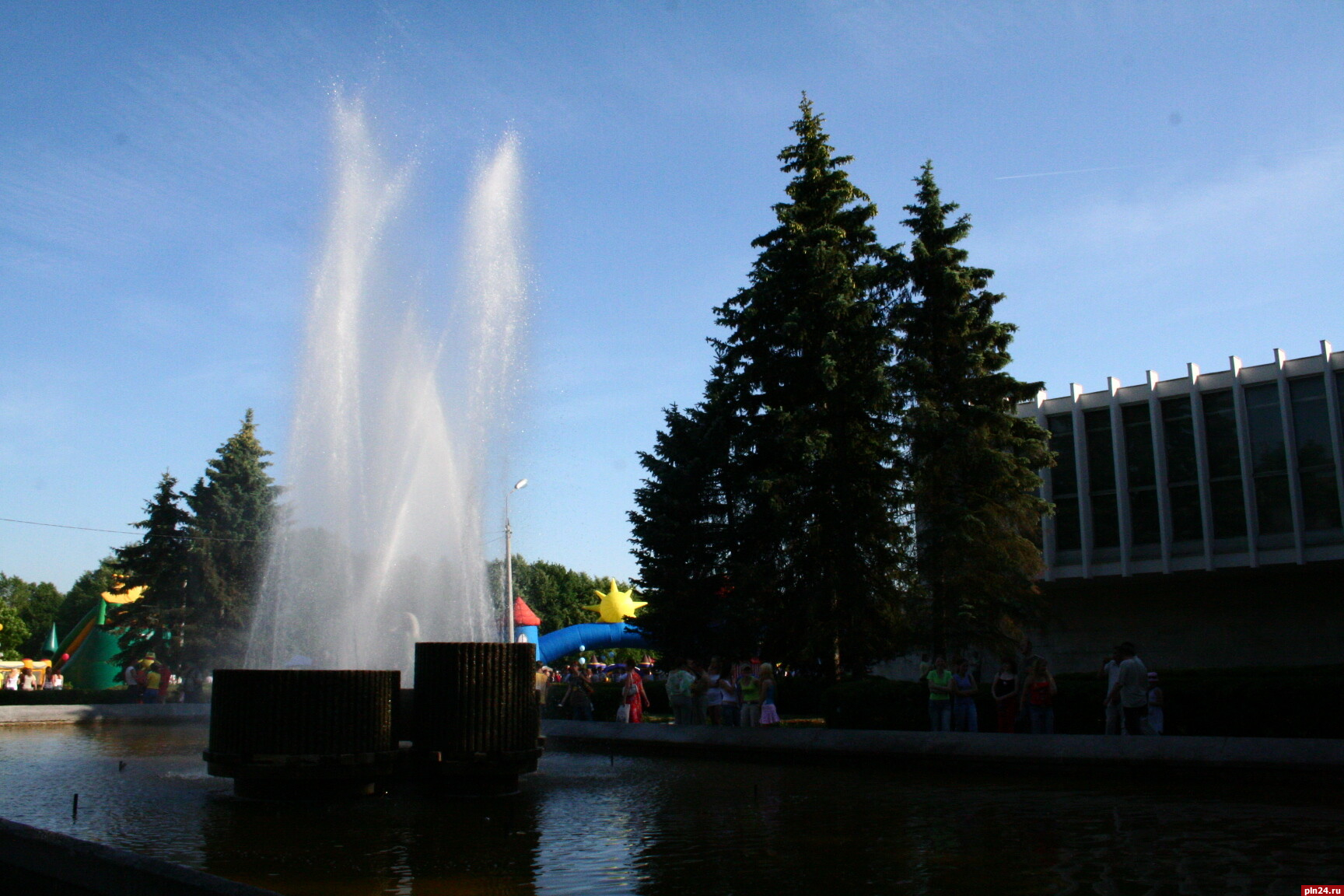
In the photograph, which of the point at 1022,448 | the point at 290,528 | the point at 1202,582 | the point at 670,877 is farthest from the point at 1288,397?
the point at 670,877

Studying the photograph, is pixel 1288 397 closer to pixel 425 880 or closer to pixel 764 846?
pixel 764 846

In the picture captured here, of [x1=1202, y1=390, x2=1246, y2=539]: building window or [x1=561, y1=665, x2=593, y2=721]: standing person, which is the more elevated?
[x1=1202, y1=390, x2=1246, y2=539]: building window

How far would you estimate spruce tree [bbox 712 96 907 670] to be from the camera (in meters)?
23.2

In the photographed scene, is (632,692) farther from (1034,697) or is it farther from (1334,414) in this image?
(1334,414)

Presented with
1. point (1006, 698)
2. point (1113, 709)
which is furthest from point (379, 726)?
point (1113, 709)

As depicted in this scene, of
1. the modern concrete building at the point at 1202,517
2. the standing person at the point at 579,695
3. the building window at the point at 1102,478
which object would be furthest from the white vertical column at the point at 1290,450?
the standing person at the point at 579,695

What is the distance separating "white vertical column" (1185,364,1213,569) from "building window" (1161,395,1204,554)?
153mm

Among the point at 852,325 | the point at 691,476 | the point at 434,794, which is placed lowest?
the point at 434,794

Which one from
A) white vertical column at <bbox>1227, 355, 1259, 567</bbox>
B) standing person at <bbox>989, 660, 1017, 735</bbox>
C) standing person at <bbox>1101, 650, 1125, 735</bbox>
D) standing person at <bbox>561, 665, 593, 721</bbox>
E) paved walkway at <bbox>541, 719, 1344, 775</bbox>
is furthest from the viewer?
white vertical column at <bbox>1227, 355, 1259, 567</bbox>

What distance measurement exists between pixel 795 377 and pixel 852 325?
70.6 inches

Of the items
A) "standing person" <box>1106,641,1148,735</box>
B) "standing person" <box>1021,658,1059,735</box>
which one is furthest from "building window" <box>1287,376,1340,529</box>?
"standing person" <box>1106,641,1148,735</box>

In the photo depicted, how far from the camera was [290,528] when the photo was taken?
1708 centimetres

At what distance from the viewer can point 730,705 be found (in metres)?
→ 18.9

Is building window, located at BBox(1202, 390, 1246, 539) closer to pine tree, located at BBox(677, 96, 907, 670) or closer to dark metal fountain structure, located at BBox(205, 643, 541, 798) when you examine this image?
pine tree, located at BBox(677, 96, 907, 670)
